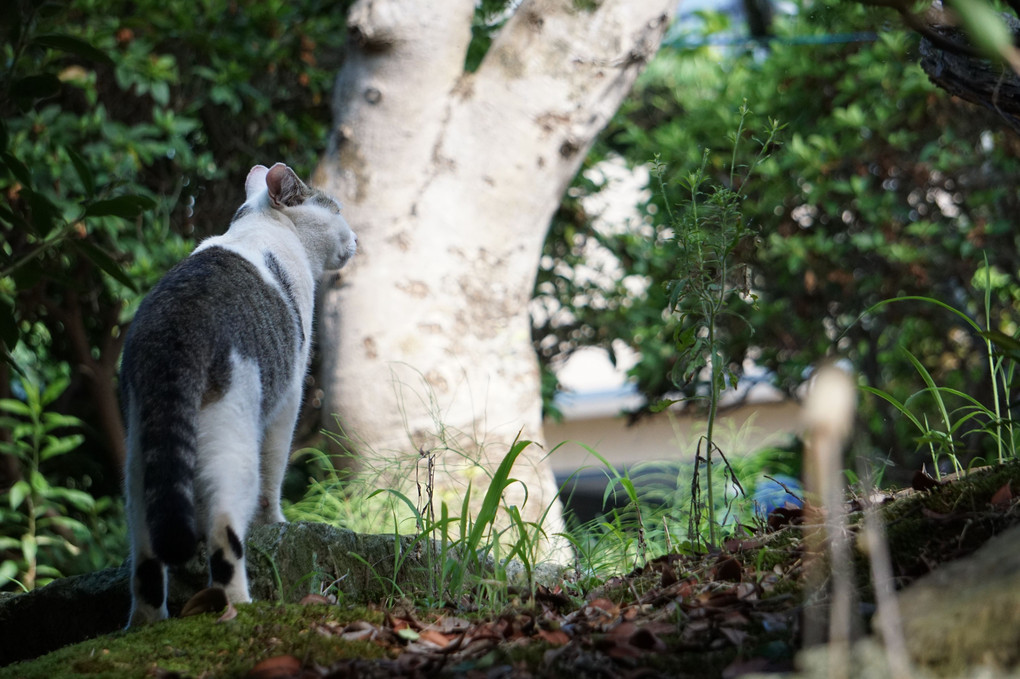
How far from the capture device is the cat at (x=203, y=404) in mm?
1857

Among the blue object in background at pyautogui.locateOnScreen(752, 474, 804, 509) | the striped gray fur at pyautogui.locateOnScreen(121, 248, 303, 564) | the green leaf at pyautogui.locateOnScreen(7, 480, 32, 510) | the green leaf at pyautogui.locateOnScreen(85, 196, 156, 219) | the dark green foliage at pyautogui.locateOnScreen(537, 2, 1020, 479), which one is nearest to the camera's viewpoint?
the striped gray fur at pyautogui.locateOnScreen(121, 248, 303, 564)

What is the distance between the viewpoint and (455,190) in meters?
4.16

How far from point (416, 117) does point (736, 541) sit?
2.89m

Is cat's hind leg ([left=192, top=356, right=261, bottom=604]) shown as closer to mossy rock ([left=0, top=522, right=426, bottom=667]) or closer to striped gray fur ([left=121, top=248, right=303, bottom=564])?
striped gray fur ([left=121, top=248, right=303, bottom=564])

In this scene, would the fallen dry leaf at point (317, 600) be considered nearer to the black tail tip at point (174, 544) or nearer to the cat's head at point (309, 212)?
the black tail tip at point (174, 544)

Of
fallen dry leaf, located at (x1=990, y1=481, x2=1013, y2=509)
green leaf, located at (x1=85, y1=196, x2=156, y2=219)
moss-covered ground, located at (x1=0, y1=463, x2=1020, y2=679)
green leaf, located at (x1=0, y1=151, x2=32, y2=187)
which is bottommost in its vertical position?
moss-covered ground, located at (x1=0, y1=463, x2=1020, y2=679)

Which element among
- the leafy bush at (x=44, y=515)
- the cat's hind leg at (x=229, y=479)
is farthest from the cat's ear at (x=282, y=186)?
the leafy bush at (x=44, y=515)

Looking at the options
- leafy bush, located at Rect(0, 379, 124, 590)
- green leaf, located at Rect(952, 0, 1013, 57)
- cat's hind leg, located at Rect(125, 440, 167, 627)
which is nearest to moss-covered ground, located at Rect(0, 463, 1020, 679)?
cat's hind leg, located at Rect(125, 440, 167, 627)

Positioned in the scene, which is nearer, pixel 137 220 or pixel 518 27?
pixel 518 27

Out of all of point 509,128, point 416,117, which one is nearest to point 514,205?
point 509,128

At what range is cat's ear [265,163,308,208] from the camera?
2.93 meters

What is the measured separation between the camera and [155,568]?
1.99 m

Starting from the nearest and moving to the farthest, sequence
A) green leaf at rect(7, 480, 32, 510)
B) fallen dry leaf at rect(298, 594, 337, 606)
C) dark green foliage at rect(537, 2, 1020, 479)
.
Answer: fallen dry leaf at rect(298, 594, 337, 606), green leaf at rect(7, 480, 32, 510), dark green foliage at rect(537, 2, 1020, 479)

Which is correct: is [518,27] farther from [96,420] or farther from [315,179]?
[96,420]
